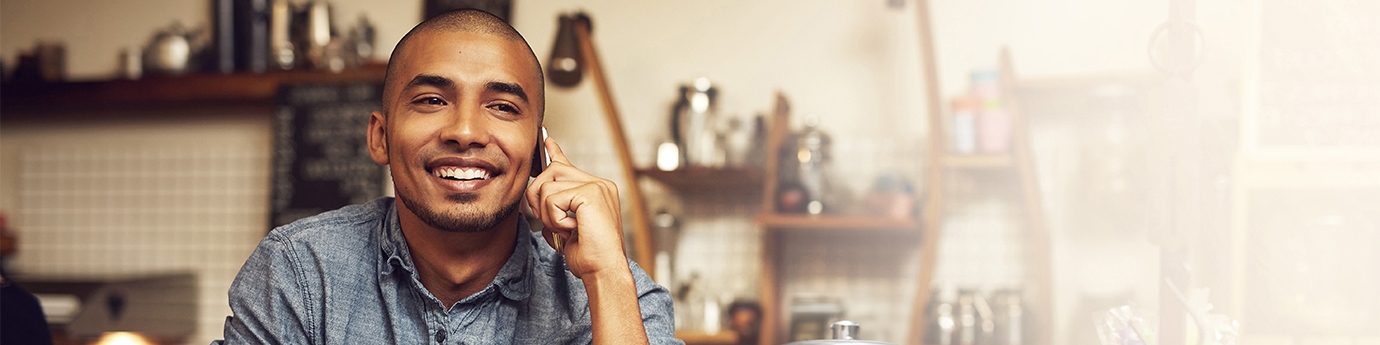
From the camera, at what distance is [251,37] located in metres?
3.50

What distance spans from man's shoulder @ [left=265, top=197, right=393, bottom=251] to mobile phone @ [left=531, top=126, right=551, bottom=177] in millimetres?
230

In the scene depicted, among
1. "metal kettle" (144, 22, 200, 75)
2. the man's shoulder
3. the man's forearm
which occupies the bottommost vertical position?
the man's forearm

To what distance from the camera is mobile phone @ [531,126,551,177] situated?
1.37 m

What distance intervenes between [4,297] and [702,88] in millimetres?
1837

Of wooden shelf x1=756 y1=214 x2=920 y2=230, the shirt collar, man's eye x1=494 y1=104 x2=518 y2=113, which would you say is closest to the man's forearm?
the shirt collar

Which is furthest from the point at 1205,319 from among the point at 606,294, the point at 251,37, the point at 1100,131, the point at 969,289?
the point at 251,37

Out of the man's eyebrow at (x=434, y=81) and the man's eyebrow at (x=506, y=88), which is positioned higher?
the man's eyebrow at (x=434, y=81)

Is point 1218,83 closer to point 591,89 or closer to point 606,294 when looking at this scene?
point 591,89

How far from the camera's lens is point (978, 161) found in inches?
105

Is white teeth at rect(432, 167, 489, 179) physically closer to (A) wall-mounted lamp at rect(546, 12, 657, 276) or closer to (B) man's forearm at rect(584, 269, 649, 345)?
(B) man's forearm at rect(584, 269, 649, 345)

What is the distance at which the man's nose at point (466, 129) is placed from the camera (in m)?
1.26

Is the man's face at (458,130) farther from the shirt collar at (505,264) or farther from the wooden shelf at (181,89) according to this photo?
the wooden shelf at (181,89)

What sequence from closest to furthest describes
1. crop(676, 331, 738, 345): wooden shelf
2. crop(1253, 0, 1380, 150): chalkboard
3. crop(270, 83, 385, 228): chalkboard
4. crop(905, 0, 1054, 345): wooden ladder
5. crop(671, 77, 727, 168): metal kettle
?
crop(1253, 0, 1380, 150): chalkboard, crop(905, 0, 1054, 345): wooden ladder, crop(676, 331, 738, 345): wooden shelf, crop(671, 77, 727, 168): metal kettle, crop(270, 83, 385, 228): chalkboard

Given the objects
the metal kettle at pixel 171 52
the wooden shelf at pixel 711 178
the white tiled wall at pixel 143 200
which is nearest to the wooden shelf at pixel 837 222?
the wooden shelf at pixel 711 178
